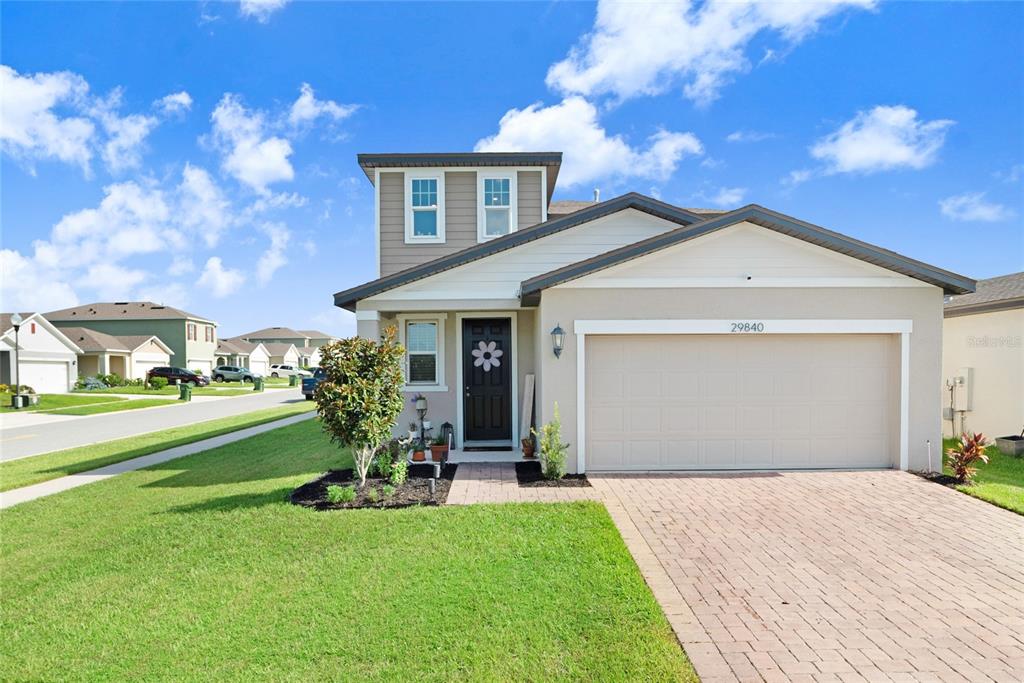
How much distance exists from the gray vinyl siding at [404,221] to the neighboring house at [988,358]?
10.6m

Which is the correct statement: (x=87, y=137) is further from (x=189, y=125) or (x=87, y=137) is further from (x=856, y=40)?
(x=856, y=40)

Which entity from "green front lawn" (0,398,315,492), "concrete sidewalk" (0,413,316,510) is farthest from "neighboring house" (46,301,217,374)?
"concrete sidewalk" (0,413,316,510)

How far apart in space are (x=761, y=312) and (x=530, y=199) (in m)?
6.30

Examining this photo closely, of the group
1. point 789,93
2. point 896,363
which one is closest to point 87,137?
point 789,93

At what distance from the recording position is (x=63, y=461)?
11172 mm

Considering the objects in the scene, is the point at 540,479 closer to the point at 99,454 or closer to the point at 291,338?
the point at 99,454

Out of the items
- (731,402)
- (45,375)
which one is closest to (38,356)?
(45,375)

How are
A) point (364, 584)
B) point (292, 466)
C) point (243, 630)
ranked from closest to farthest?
point (243, 630)
point (364, 584)
point (292, 466)

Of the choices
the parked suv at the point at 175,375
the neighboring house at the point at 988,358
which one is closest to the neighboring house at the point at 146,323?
the parked suv at the point at 175,375

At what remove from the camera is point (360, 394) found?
23.9ft

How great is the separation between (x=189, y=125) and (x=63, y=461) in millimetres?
9971

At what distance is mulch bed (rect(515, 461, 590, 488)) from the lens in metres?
7.90

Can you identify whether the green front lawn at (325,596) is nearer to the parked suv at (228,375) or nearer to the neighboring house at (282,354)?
the parked suv at (228,375)

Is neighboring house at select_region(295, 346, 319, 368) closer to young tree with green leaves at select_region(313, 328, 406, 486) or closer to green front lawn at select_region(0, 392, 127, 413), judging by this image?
green front lawn at select_region(0, 392, 127, 413)
